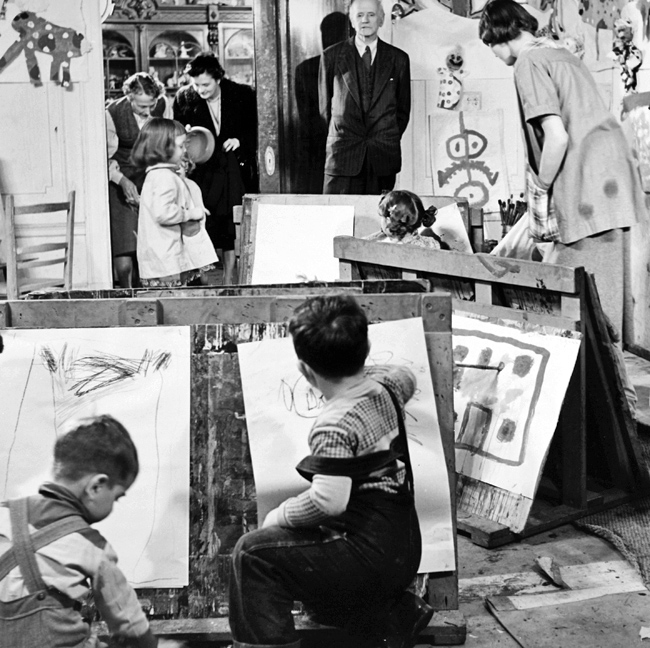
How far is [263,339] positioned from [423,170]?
4837 mm

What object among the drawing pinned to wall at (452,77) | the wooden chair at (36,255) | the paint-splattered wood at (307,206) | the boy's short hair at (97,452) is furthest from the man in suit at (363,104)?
the boy's short hair at (97,452)

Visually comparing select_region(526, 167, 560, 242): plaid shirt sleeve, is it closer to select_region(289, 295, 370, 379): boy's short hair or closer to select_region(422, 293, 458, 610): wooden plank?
select_region(422, 293, 458, 610): wooden plank

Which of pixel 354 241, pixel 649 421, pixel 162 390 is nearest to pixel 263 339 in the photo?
pixel 162 390

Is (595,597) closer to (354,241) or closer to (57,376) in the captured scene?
(57,376)

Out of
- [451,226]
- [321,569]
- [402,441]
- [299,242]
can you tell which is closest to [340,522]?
[321,569]

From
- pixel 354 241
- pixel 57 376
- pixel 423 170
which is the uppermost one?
pixel 423 170

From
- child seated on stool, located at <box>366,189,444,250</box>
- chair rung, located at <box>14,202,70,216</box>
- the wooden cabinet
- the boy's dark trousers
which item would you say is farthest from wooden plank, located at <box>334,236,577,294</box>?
the wooden cabinet

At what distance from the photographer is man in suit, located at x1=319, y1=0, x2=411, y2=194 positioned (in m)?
6.66

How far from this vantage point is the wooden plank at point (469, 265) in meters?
3.12

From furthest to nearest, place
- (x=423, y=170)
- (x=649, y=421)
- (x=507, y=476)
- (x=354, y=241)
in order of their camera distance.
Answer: (x=423, y=170) < (x=649, y=421) < (x=354, y=241) < (x=507, y=476)

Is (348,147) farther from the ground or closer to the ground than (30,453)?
farther from the ground

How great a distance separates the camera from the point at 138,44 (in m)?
6.45

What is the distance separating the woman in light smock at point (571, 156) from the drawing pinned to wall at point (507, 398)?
2.37ft

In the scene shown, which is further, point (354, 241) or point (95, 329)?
point (354, 241)
